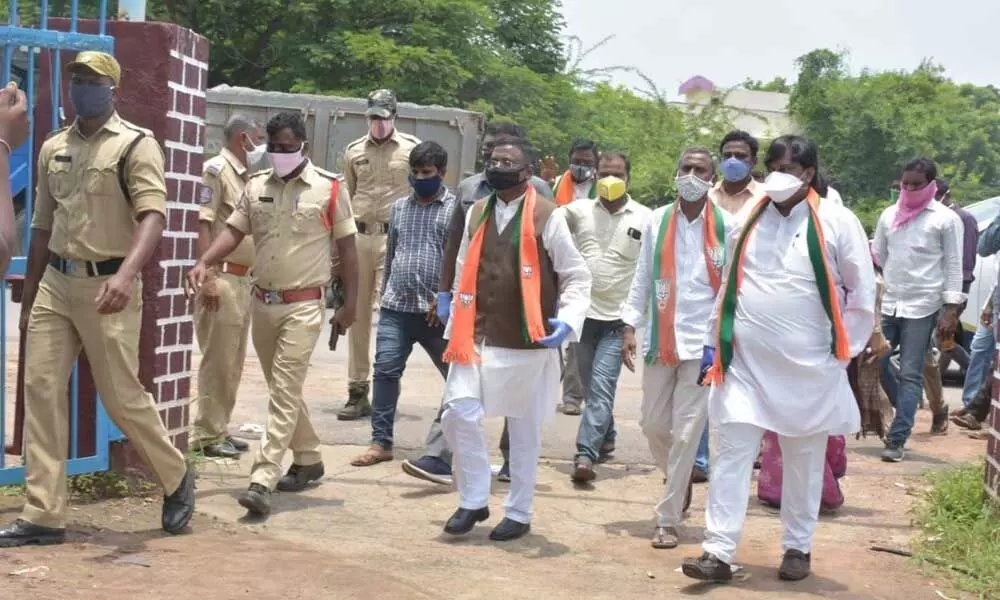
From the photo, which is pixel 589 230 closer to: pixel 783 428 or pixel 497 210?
pixel 497 210

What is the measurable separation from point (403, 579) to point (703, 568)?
1238 millimetres

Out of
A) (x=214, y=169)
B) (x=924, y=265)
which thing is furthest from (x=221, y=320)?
(x=924, y=265)

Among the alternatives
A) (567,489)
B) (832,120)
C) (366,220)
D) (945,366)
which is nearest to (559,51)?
(832,120)

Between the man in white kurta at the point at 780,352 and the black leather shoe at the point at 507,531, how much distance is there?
1.05 m

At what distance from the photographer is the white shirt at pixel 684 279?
7.39m

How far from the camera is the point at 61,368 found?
6367 millimetres

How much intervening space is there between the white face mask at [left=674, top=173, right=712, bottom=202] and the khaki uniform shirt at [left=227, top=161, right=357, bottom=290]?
5.63 feet

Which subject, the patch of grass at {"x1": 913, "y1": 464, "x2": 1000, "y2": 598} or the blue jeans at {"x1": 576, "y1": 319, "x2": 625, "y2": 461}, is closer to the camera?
the patch of grass at {"x1": 913, "y1": 464, "x2": 1000, "y2": 598}

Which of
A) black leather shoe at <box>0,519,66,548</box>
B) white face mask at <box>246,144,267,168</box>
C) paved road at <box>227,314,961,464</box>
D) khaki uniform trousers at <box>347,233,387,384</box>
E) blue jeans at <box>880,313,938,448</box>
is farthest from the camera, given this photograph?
khaki uniform trousers at <box>347,233,387,384</box>

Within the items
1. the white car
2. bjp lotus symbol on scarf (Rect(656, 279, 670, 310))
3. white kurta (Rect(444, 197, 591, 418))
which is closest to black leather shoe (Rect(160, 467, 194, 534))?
white kurta (Rect(444, 197, 591, 418))

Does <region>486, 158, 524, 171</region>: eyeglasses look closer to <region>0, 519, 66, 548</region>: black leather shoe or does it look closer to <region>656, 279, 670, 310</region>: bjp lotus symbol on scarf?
<region>656, 279, 670, 310</region>: bjp lotus symbol on scarf

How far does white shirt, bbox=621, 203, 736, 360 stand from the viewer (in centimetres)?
739

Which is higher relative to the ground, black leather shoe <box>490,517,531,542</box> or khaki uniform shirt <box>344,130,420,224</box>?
khaki uniform shirt <box>344,130,420,224</box>

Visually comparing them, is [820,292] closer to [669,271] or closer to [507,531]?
[669,271]
